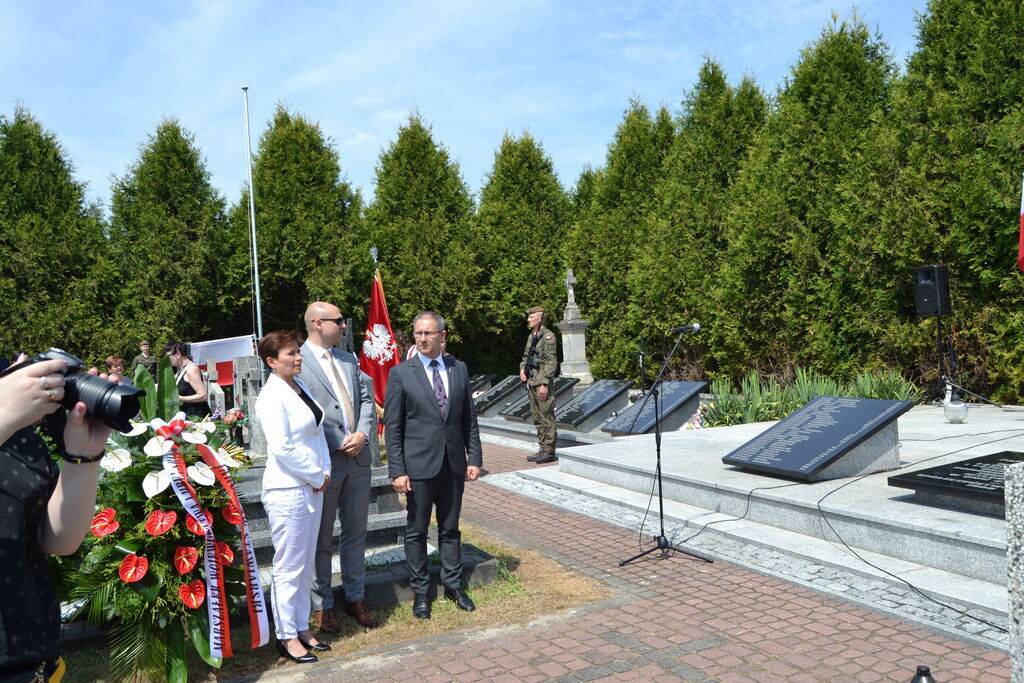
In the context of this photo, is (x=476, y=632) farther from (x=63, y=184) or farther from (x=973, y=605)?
(x=63, y=184)

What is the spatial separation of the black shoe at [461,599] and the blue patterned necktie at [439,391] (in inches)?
43.6

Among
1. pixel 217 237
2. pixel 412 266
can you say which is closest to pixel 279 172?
pixel 217 237

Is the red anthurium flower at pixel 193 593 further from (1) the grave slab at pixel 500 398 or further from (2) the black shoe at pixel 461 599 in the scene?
(1) the grave slab at pixel 500 398

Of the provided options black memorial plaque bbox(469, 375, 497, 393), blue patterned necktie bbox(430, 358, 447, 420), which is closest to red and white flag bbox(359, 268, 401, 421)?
blue patterned necktie bbox(430, 358, 447, 420)

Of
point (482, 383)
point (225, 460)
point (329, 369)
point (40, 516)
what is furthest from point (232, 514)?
point (482, 383)

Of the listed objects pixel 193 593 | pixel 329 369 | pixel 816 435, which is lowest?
pixel 193 593

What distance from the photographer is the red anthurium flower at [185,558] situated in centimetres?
404

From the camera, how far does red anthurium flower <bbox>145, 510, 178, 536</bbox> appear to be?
13.2ft

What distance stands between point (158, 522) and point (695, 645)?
294 cm

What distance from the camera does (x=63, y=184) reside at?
19.5m

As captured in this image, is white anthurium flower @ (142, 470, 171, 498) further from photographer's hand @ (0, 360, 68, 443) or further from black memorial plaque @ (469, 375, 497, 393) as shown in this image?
black memorial plaque @ (469, 375, 497, 393)

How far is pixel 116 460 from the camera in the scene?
401 centimetres

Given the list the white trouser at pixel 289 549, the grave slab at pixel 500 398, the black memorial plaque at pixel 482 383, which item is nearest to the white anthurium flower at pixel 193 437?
the white trouser at pixel 289 549

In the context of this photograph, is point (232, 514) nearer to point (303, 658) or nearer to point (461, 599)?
point (303, 658)
